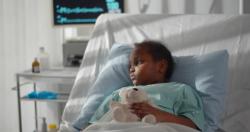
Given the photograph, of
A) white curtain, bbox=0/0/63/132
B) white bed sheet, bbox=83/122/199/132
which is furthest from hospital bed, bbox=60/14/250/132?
white curtain, bbox=0/0/63/132

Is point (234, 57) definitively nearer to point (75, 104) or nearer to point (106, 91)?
point (106, 91)

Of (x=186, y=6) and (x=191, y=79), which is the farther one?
(x=186, y=6)

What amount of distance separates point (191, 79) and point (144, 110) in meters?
0.37

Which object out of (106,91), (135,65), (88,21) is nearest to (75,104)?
(106,91)

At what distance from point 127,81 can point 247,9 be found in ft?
3.53

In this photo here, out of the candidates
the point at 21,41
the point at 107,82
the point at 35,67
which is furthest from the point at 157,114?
the point at 21,41

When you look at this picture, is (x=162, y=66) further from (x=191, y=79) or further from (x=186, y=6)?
(x=186, y=6)

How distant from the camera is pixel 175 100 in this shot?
173cm

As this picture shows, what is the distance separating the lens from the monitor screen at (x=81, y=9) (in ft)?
9.47

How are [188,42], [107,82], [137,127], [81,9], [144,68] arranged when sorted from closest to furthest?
[137,127]
[144,68]
[107,82]
[188,42]
[81,9]

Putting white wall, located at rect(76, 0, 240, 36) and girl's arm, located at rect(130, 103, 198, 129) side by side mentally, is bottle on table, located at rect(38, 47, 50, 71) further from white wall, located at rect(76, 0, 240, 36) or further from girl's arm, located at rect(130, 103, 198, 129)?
girl's arm, located at rect(130, 103, 198, 129)

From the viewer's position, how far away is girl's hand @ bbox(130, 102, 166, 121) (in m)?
1.62

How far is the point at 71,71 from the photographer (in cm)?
276

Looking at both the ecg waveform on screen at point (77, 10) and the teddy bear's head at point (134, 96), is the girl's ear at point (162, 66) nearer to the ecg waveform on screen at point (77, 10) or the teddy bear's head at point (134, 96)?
the teddy bear's head at point (134, 96)
